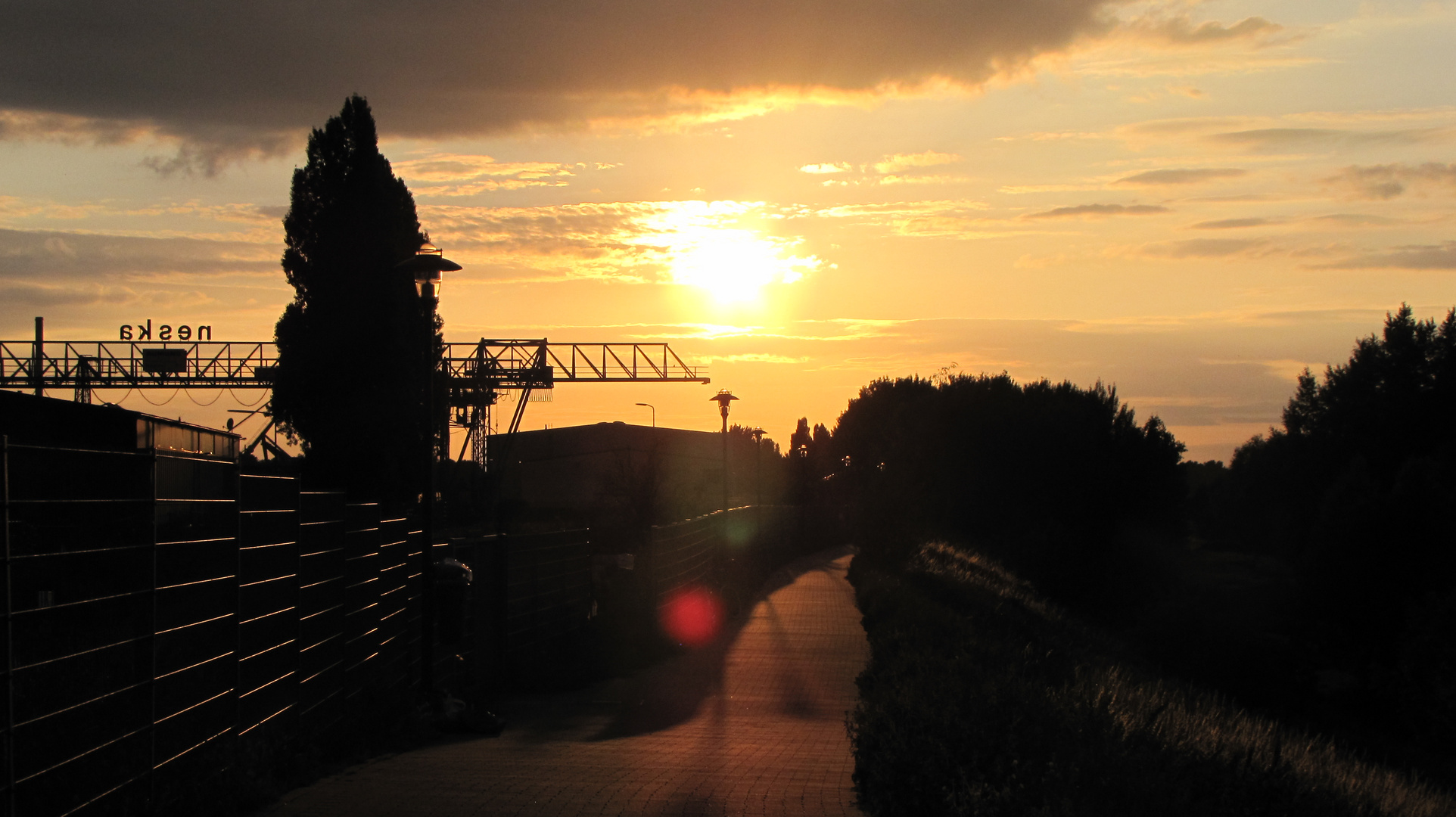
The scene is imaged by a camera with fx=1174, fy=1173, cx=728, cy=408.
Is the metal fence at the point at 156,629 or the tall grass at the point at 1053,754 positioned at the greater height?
the metal fence at the point at 156,629

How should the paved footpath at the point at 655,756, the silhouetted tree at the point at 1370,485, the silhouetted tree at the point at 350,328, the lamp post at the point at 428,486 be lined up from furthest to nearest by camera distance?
the silhouetted tree at the point at 1370,485, the silhouetted tree at the point at 350,328, the lamp post at the point at 428,486, the paved footpath at the point at 655,756

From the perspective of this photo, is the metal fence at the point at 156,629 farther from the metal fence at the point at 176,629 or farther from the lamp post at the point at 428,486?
the lamp post at the point at 428,486

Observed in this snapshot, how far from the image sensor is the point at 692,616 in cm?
2334

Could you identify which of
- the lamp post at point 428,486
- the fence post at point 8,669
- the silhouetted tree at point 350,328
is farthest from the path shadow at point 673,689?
the silhouetted tree at point 350,328

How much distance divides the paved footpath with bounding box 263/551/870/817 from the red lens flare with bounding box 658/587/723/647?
5.70 ft

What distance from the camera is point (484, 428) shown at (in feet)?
176

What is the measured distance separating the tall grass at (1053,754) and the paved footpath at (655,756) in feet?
2.28

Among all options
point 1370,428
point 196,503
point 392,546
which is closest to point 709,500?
point 1370,428

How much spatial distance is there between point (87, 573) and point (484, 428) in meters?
48.5

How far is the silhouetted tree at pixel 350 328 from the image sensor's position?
27.2 meters

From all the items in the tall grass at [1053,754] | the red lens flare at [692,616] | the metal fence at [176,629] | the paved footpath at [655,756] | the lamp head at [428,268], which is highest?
the lamp head at [428,268]

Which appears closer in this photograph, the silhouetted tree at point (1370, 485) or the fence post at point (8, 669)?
the fence post at point (8, 669)

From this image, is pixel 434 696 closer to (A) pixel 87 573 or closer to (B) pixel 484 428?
(A) pixel 87 573

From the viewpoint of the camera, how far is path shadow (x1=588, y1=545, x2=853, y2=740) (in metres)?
12.2
